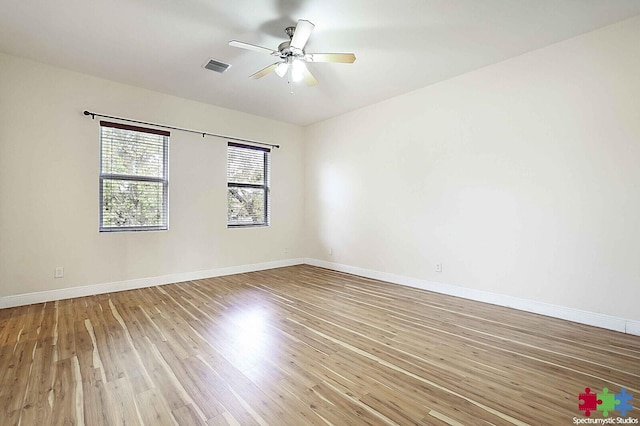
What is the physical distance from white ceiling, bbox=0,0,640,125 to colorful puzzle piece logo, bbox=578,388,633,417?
2.95 metres

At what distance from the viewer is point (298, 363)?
7.30 feet

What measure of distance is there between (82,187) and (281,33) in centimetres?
321

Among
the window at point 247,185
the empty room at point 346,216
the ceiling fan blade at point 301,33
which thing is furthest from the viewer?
the window at point 247,185

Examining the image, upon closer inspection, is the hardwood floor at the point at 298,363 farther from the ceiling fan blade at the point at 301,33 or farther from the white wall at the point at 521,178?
the ceiling fan blade at the point at 301,33

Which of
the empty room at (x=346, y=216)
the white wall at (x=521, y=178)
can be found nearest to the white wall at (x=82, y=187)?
the empty room at (x=346, y=216)

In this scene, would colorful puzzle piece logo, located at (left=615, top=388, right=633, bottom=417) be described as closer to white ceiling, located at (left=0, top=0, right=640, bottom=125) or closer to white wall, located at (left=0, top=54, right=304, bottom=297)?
white ceiling, located at (left=0, top=0, right=640, bottom=125)

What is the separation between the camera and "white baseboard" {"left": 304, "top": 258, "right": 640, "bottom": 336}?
2.85 m

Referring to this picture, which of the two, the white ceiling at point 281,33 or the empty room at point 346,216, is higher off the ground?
the white ceiling at point 281,33

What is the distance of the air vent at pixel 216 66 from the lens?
11.7 ft

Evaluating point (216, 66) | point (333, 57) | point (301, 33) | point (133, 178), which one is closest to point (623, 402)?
point (333, 57)

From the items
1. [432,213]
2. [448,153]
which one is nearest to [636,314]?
[432,213]

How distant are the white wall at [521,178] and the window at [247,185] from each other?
188cm

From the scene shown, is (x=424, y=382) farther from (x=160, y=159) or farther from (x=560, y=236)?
(x=160, y=159)

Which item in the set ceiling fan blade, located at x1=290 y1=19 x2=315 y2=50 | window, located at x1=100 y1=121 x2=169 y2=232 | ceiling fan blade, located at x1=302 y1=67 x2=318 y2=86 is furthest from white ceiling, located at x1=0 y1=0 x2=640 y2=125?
window, located at x1=100 y1=121 x2=169 y2=232
